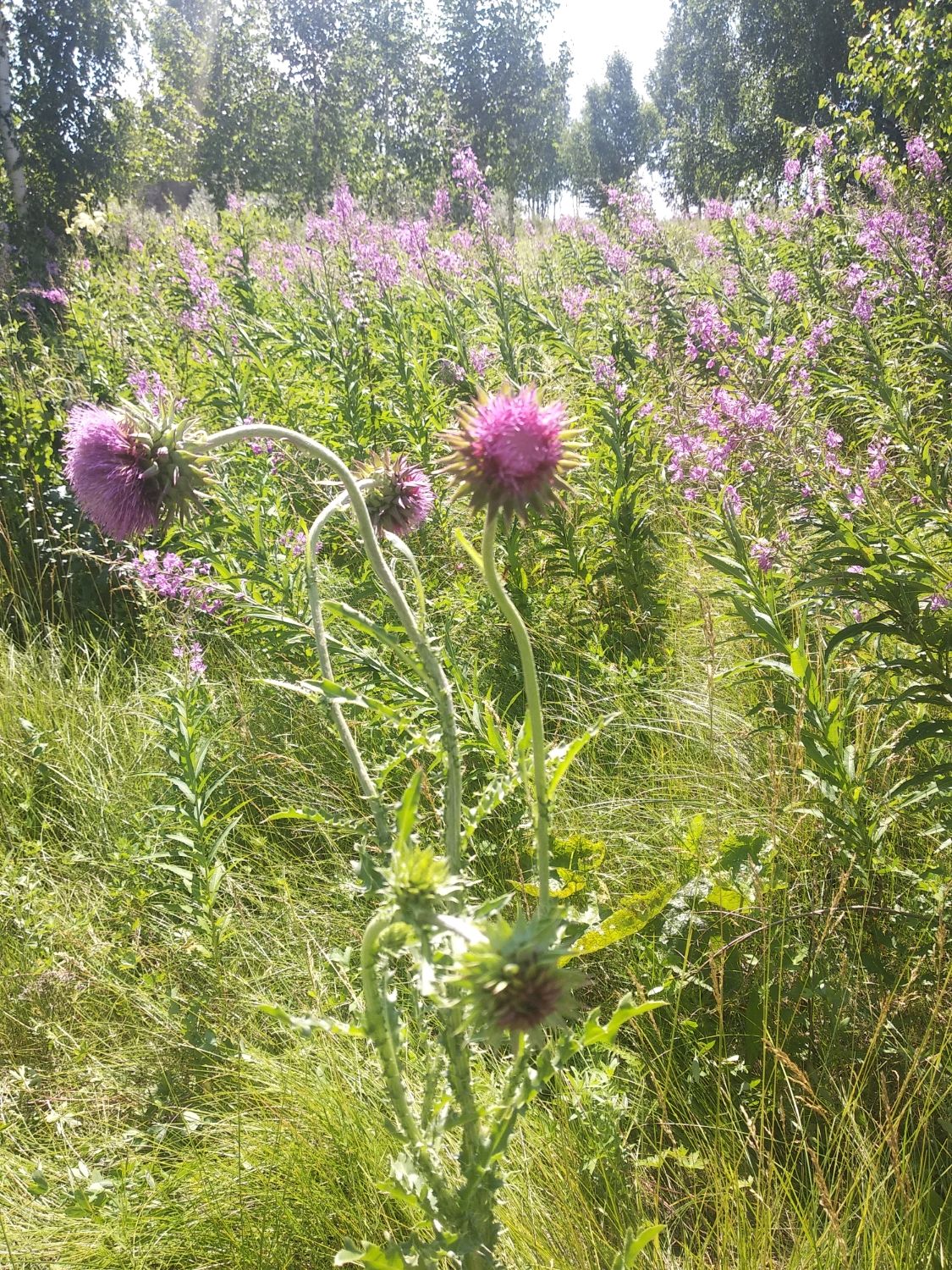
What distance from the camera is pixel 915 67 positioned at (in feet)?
21.1

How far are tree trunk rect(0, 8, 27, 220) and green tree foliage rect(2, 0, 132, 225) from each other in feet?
3.28

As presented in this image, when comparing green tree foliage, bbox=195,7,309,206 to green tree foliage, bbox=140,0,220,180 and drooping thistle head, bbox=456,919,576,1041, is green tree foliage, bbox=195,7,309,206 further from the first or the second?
drooping thistle head, bbox=456,919,576,1041

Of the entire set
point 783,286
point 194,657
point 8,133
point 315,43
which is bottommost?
point 194,657

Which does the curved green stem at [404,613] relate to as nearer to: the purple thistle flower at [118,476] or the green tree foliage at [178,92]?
the purple thistle flower at [118,476]

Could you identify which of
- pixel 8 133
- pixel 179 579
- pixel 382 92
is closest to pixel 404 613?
pixel 179 579

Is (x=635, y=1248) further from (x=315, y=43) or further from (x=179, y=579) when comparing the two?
(x=315, y=43)

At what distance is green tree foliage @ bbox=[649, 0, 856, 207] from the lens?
88.1 ft

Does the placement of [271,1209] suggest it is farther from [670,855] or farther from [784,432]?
[784,432]

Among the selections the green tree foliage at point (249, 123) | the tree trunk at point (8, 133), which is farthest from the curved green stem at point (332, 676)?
the green tree foliage at point (249, 123)

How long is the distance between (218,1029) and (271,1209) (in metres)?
0.62

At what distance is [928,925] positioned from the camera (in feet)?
6.37

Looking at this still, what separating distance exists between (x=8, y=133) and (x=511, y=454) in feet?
60.4

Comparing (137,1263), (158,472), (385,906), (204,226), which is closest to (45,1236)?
(137,1263)

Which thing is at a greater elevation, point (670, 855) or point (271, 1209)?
point (670, 855)
